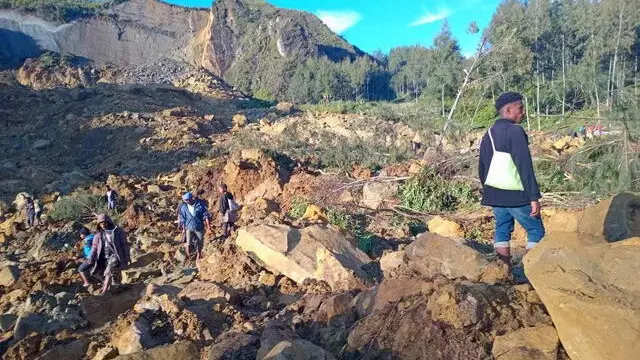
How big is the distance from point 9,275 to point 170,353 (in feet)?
17.4

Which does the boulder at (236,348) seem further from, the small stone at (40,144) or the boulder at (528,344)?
the small stone at (40,144)

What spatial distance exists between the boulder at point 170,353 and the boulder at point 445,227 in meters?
4.33

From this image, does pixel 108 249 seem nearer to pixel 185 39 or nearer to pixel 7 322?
pixel 7 322

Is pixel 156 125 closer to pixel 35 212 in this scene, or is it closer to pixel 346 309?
pixel 35 212

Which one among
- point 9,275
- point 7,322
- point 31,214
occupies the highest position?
point 7,322

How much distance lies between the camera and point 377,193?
28.3 feet

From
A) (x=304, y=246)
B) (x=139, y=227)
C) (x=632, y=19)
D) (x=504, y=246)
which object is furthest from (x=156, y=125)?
(x=632, y=19)

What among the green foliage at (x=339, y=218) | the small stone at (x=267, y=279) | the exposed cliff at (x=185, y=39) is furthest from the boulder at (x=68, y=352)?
the exposed cliff at (x=185, y=39)

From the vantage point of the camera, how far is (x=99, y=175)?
15703mm

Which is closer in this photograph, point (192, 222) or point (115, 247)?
point (115, 247)

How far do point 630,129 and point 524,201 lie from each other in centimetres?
289

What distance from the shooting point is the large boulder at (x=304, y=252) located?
13.7 ft

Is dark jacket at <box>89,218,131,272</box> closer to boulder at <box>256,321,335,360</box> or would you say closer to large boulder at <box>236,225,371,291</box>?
large boulder at <box>236,225,371,291</box>

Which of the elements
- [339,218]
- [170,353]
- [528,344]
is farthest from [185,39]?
[528,344]
